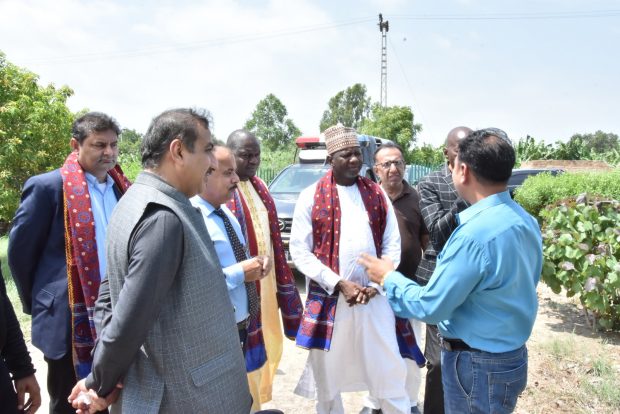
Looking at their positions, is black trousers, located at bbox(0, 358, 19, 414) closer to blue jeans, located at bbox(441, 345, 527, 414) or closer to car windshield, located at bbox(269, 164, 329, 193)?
blue jeans, located at bbox(441, 345, 527, 414)

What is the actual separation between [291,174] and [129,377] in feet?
24.6

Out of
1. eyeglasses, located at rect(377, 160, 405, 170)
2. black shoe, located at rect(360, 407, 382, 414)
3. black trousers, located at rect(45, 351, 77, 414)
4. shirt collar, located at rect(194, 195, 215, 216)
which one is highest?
eyeglasses, located at rect(377, 160, 405, 170)

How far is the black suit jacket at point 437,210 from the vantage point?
2924mm

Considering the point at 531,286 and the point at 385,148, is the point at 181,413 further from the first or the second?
the point at 385,148

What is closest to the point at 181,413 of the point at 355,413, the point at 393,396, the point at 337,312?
the point at 337,312

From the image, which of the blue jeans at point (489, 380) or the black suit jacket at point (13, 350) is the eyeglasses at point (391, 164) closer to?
the blue jeans at point (489, 380)

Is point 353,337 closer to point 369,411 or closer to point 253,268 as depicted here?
point 369,411

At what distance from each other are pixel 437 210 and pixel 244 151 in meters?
1.30

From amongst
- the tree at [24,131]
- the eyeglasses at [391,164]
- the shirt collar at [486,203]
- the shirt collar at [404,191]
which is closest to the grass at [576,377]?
the shirt collar at [404,191]

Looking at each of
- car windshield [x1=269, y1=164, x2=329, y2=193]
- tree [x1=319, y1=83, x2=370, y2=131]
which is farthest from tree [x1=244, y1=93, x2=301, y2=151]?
car windshield [x1=269, y1=164, x2=329, y2=193]

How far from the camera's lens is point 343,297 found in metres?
3.23

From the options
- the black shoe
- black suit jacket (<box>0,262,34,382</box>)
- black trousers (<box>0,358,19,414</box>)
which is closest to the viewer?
black trousers (<box>0,358,19,414</box>)

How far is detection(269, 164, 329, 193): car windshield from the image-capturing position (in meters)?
8.45

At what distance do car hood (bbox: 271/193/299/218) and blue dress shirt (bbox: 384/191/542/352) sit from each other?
507 cm
